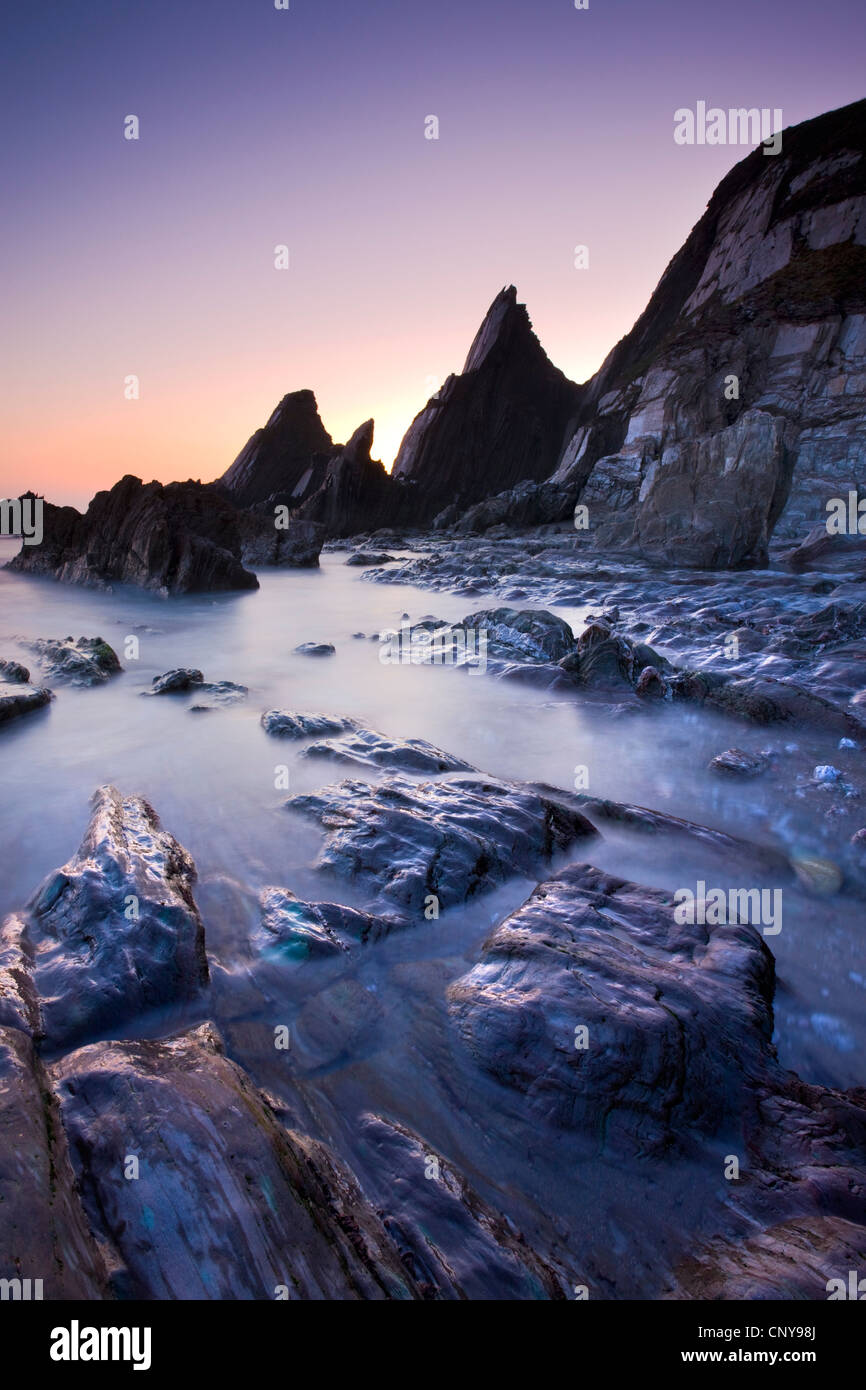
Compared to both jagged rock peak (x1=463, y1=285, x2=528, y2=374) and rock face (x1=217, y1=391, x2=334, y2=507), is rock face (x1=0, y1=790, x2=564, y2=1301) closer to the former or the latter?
rock face (x1=217, y1=391, x2=334, y2=507)

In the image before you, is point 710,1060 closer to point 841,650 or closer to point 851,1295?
point 851,1295

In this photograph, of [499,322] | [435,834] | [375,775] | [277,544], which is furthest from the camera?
[499,322]

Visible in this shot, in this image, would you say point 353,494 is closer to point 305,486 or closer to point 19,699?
point 305,486

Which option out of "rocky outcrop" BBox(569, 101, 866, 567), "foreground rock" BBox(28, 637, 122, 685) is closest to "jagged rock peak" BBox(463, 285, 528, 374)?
"rocky outcrop" BBox(569, 101, 866, 567)

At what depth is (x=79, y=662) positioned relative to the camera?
840 centimetres

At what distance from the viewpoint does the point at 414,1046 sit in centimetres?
246

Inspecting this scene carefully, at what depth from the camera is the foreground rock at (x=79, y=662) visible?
808 cm

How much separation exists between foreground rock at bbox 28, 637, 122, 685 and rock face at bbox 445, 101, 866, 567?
16495 mm

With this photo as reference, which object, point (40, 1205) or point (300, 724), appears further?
point (300, 724)

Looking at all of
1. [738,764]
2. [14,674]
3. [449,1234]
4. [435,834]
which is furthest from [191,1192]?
[14,674]

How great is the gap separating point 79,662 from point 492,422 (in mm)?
68250

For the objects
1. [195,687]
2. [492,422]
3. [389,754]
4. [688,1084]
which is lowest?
[688,1084]
